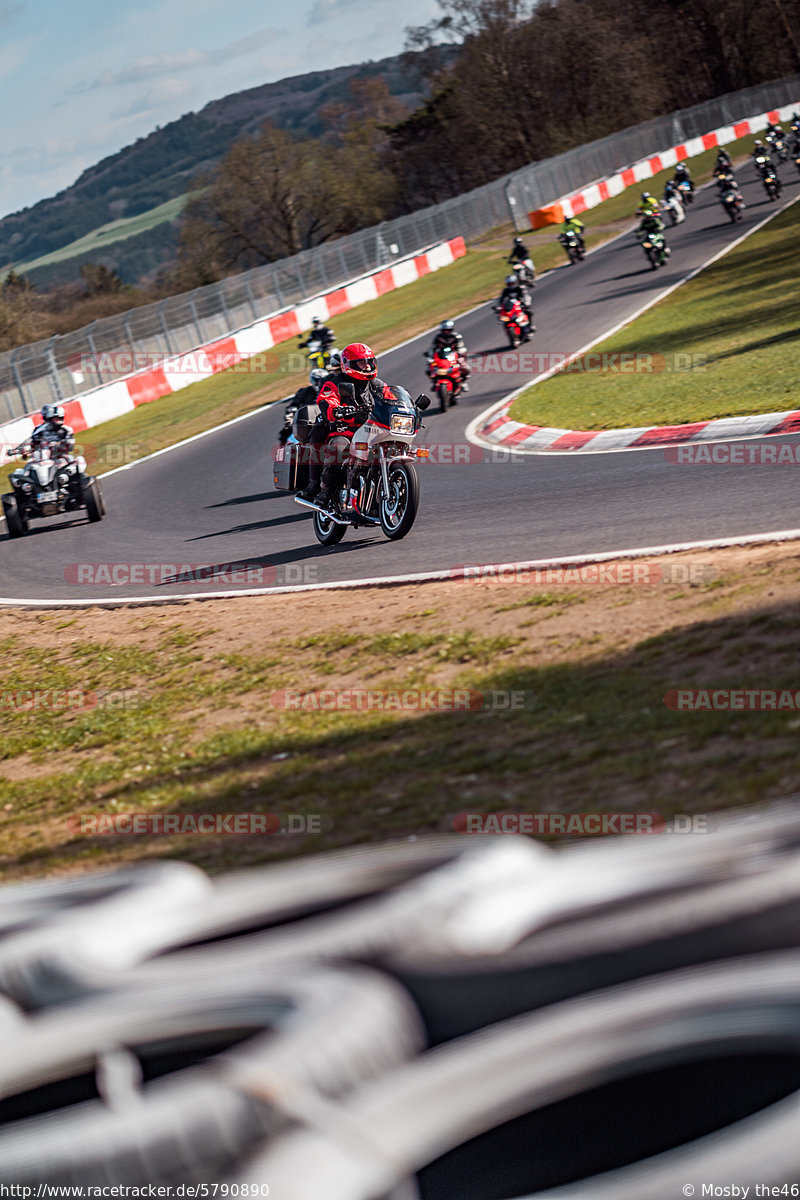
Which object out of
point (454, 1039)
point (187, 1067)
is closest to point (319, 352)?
point (187, 1067)

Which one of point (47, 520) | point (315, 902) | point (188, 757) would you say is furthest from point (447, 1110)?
point (47, 520)

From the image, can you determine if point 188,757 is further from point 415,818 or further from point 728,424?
point 728,424

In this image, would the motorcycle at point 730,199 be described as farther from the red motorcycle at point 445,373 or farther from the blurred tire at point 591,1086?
the blurred tire at point 591,1086

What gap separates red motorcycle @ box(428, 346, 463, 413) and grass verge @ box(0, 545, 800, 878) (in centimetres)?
1084

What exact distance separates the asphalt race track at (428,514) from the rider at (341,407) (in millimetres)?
846

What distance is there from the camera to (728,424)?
13.0 m

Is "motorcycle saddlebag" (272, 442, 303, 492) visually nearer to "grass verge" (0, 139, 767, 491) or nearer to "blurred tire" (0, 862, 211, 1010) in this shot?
"blurred tire" (0, 862, 211, 1010)

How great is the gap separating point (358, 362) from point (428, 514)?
219cm

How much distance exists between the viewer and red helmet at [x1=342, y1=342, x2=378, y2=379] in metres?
11.3

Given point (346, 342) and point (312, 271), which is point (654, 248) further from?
point (312, 271)

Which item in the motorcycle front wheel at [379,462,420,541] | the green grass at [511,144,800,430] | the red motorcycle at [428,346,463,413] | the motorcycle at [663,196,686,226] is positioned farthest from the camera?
the motorcycle at [663,196,686,226]

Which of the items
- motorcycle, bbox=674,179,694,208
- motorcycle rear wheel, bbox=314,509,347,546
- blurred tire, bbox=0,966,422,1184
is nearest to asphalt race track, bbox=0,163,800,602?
motorcycle rear wheel, bbox=314,509,347,546

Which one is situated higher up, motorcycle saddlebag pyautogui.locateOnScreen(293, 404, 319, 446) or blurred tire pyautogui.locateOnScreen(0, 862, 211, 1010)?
motorcycle saddlebag pyautogui.locateOnScreen(293, 404, 319, 446)

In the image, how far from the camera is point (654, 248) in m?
30.5
